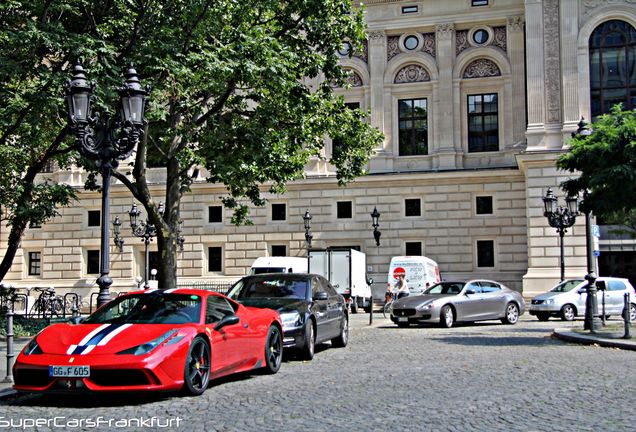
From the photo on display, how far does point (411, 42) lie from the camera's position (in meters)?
43.8

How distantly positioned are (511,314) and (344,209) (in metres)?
17.8

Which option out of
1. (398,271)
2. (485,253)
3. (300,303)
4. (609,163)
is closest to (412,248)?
(485,253)

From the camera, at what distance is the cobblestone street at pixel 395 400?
Result: 326 inches

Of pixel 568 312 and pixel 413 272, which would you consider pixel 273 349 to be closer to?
pixel 568 312

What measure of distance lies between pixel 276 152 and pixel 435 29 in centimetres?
2493

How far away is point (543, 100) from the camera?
38844 mm

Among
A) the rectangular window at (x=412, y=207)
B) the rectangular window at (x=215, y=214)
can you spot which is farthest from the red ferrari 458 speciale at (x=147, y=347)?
the rectangular window at (x=215, y=214)

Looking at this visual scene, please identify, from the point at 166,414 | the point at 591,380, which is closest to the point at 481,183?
the point at 591,380

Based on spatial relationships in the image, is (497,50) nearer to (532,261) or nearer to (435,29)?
(435,29)

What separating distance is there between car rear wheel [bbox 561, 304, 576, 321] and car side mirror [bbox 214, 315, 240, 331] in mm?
19819

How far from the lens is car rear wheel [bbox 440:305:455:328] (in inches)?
946

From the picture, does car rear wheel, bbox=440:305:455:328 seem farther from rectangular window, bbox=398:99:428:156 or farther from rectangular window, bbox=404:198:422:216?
rectangular window, bbox=398:99:428:156

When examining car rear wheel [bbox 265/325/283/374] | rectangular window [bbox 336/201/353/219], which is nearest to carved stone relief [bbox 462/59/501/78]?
rectangular window [bbox 336/201/353/219]

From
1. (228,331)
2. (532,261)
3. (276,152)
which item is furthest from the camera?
(532,261)
